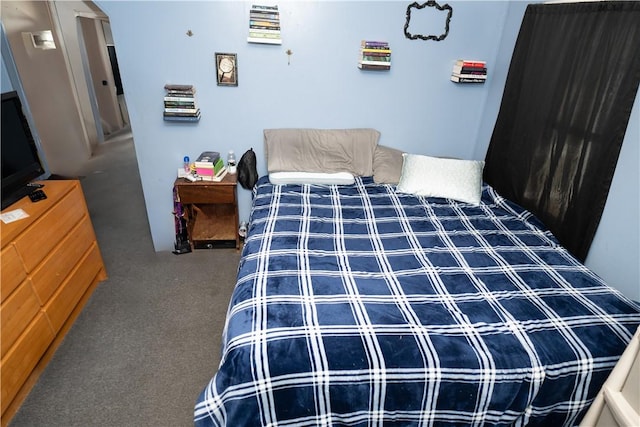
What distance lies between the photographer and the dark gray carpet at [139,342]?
1.63 meters

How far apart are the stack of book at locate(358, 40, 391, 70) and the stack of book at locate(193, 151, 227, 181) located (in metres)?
1.26

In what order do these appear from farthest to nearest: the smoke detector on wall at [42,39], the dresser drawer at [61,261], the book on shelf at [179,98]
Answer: the smoke detector on wall at [42,39] < the book on shelf at [179,98] < the dresser drawer at [61,261]

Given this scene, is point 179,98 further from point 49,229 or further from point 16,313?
point 16,313

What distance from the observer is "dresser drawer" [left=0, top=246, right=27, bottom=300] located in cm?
152

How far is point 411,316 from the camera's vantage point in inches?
53.7

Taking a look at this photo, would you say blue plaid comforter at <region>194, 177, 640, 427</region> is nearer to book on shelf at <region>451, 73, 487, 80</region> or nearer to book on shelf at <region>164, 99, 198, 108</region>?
book on shelf at <region>164, 99, 198, 108</region>

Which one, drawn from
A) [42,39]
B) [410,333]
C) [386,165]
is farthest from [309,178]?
→ [42,39]

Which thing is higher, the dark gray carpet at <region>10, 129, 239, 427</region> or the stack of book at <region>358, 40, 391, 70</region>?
the stack of book at <region>358, 40, 391, 70</region>

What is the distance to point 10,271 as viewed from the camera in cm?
157

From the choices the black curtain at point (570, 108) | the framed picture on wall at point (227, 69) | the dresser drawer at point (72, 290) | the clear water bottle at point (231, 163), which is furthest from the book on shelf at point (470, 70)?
the dresser drawer at point (72, 290)

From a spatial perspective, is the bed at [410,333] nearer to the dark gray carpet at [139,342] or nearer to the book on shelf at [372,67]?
the dark gray carpet at [139,342]

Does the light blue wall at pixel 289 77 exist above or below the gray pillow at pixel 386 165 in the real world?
above

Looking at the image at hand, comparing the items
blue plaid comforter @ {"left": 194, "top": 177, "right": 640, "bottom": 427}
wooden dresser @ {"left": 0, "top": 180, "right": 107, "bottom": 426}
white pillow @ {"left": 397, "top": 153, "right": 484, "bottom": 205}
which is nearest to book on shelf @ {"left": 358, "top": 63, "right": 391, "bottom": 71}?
white pillow @ {"left": 397, "top": 153, "right": 484, "bottom": 205}

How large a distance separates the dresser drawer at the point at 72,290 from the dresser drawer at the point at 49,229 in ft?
0.83
